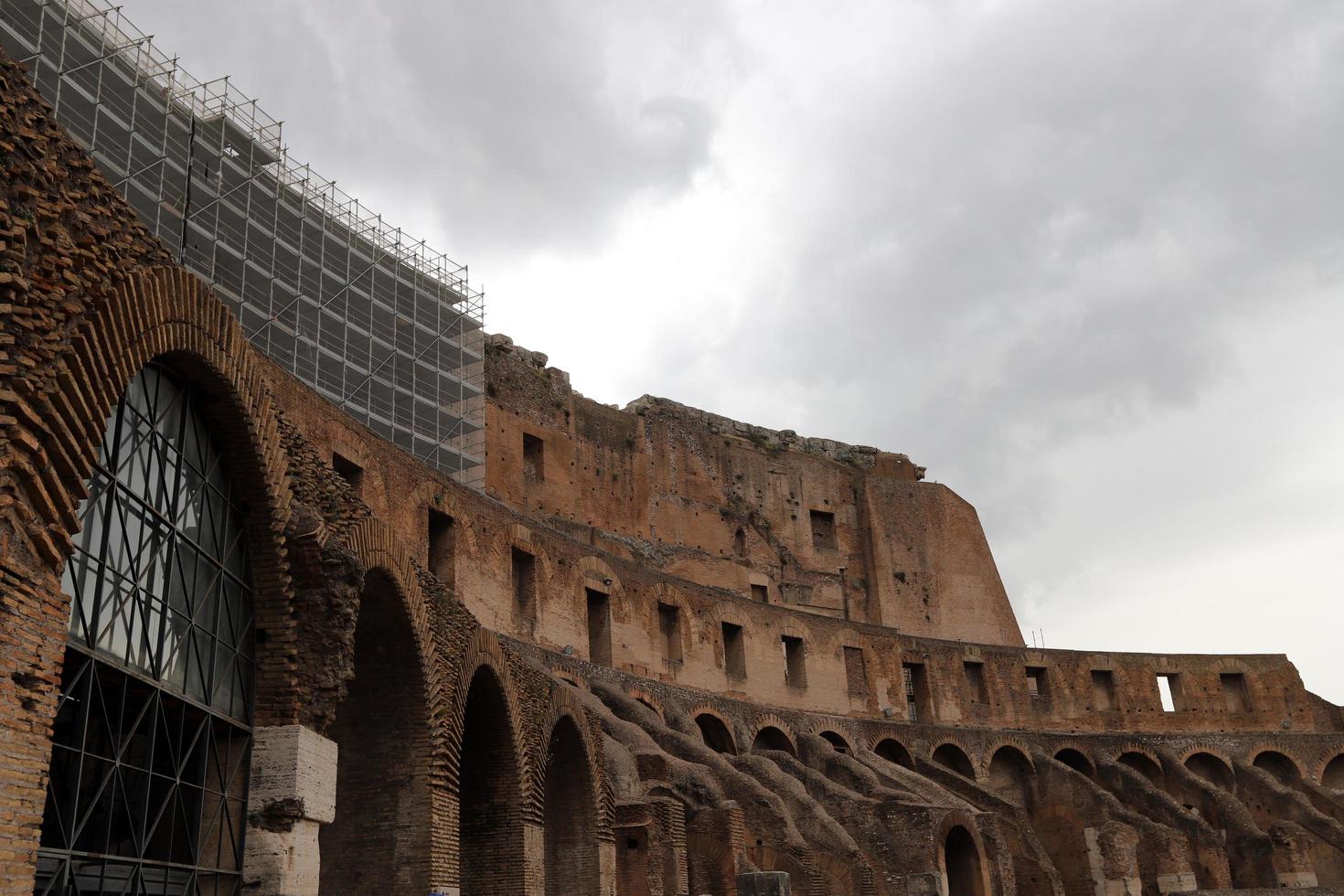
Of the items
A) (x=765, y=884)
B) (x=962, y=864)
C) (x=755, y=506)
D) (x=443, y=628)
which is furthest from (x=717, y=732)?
(x=755, y=506)

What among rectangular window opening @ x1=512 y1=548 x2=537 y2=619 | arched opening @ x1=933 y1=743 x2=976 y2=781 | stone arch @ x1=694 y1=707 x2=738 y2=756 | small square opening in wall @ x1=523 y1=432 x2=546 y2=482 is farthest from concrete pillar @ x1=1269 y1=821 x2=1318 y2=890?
small square opening in wall @ x1=523 y1=432 x2=546 y2=482

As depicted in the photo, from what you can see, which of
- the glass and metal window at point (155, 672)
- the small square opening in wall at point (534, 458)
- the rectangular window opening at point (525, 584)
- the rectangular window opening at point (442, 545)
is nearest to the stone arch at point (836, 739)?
the rectangular window opening at point (525, 584)

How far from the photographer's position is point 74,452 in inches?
247

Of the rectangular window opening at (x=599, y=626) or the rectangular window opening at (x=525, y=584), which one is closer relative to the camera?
the rectangular window opening at (x=525, y=584)

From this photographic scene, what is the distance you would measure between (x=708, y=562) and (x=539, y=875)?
23846 millimetres

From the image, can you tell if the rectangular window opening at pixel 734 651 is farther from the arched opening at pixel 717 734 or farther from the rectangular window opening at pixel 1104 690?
the rectangular window opening at pixel 1104 690

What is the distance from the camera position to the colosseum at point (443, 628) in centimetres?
678

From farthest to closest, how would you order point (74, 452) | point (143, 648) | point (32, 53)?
1. point (32, 53)
2. point (143, 648)
3. point (74, 452)

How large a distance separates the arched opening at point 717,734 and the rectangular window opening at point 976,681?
29.6 feet

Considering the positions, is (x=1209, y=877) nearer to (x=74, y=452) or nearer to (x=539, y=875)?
(x=539, y=875)

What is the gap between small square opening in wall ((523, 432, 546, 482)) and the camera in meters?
32.0

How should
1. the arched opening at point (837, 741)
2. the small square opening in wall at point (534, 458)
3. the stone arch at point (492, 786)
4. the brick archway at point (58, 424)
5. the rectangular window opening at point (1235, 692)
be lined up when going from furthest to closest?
the rectangular window opening at point (1235, 692), the small square opening in wall at point (534, 458), the arched opening at point (837, 741), the stone arch at point (492, 786), the brick archway at point (58, 424)

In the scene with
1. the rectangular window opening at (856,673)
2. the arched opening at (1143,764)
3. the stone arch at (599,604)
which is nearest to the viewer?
the stone arch at (599,604)

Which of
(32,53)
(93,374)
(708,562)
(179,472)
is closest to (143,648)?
(179,472)
